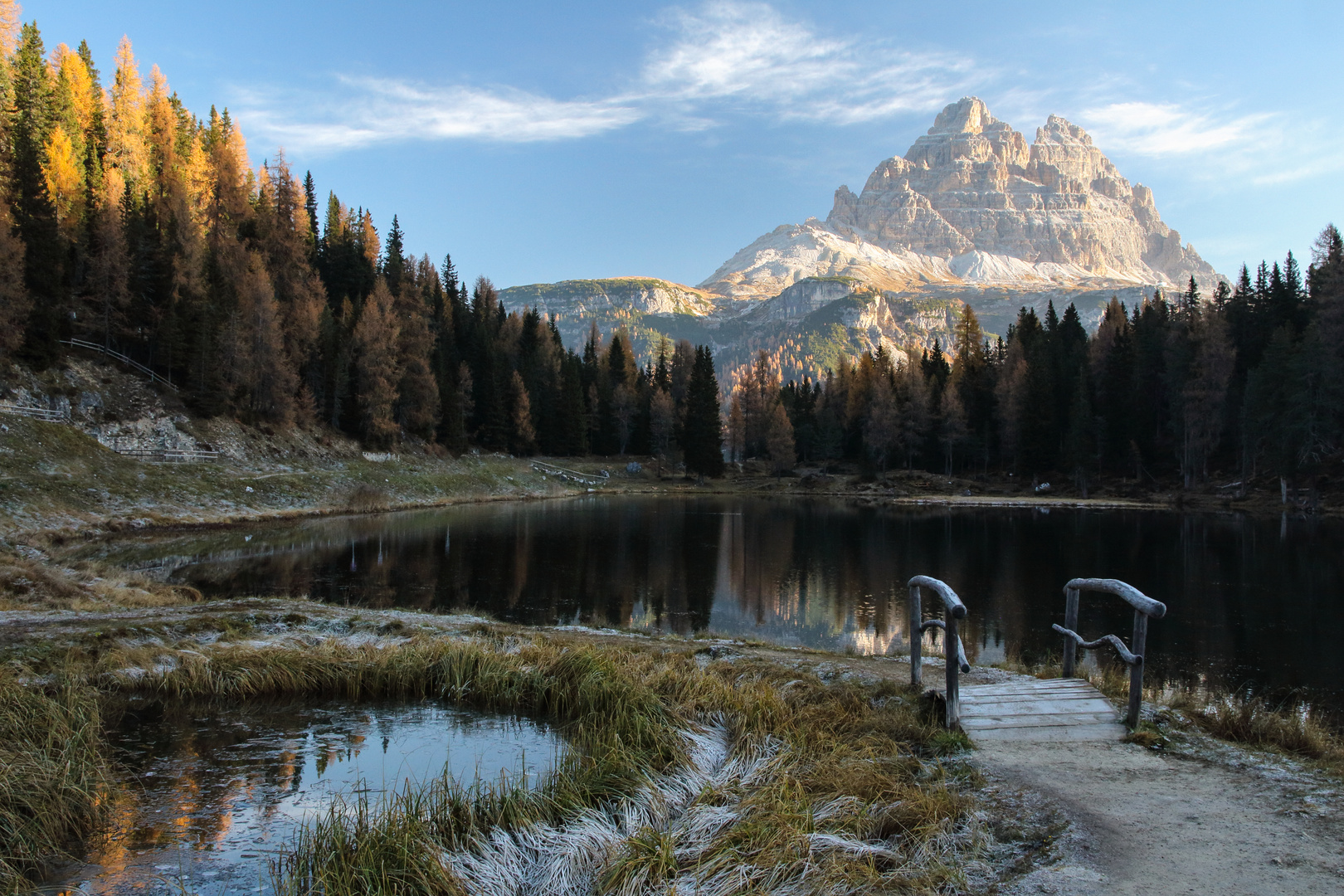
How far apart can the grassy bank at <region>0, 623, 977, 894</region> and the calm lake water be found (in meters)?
9.11

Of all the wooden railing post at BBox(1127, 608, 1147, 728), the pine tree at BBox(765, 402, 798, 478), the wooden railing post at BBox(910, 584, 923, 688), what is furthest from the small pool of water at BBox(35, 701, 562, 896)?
the pine tree at BBox(765, 402, 798, 478)

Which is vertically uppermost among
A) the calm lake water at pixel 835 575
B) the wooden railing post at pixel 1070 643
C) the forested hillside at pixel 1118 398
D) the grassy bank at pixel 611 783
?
the forested hillside at pixel 1118 398

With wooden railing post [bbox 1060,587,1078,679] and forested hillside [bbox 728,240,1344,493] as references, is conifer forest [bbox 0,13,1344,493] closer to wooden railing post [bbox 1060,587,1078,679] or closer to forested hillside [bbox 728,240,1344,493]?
forested hillside [bbox 728,240,1344,493]

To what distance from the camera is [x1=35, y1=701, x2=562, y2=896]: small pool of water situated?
6090 mm

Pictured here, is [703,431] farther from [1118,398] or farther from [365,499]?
[365,499]

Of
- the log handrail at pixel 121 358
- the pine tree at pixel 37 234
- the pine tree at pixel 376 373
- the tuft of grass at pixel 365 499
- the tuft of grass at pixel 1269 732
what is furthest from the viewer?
the pine tree at pixel 376 373

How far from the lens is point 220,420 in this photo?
47250mm

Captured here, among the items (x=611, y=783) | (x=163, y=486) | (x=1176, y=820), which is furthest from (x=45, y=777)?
(x=163, y=486)

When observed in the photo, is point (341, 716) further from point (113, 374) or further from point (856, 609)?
point (113, 374)

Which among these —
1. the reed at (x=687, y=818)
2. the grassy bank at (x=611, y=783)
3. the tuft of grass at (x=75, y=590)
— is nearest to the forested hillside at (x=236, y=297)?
the tuft of grass at (x=75, y=590)

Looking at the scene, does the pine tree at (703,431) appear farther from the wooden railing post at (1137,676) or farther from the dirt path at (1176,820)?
the dirt path at (1176,820)

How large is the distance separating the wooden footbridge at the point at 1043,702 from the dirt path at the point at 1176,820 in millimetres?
359

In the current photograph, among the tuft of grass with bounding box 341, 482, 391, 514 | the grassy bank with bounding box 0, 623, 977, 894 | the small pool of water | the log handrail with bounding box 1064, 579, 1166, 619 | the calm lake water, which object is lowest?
the calm lake water

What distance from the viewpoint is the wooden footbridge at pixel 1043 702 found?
27.7ft
